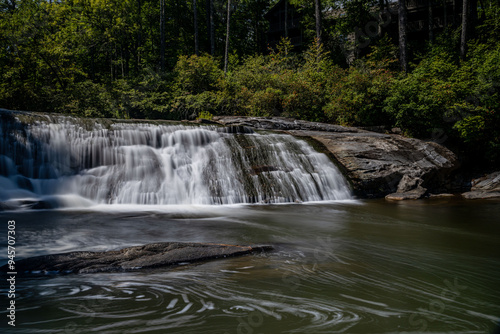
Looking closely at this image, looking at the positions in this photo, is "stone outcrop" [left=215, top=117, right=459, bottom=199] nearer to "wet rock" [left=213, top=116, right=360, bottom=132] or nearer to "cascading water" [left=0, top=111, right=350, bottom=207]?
"cascading water" [left=0, top=111, right=350, bottom=207]

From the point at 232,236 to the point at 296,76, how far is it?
1504 cm

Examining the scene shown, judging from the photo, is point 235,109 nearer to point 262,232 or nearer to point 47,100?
point 47,100

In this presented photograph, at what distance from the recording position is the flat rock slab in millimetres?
3355

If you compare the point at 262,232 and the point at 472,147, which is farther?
the point at 472,147

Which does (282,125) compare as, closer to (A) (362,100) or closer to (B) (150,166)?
(A) (362,100)

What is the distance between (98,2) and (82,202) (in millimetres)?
21566

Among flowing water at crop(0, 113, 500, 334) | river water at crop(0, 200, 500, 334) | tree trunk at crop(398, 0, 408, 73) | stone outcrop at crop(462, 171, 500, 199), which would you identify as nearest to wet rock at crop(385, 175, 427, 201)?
flowing water at crop(0, 113, 500, 334)

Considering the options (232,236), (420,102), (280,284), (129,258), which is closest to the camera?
(280,284)

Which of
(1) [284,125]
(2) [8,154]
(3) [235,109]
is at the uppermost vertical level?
(3) [235,109]

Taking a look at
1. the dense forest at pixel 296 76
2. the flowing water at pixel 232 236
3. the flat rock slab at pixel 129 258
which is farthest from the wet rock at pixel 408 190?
the flat rock slab at pixel 129 258

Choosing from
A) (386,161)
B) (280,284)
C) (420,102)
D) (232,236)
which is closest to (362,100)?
(420,102)

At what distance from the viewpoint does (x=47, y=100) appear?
1927cm

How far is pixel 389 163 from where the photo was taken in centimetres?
1166

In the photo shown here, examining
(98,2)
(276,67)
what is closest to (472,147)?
(276,67)
